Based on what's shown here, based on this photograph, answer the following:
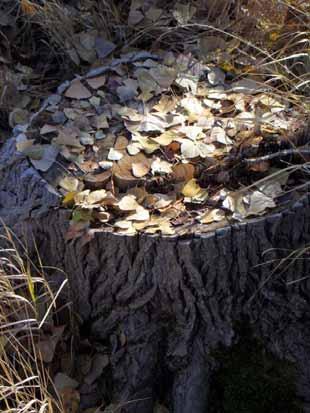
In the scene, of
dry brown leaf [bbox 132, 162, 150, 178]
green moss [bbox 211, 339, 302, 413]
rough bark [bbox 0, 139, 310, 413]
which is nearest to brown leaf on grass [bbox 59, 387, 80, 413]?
rough bark [bbox 0, 139, 310, 413]

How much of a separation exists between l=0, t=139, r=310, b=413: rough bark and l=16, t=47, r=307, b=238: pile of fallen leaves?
58 millimetres

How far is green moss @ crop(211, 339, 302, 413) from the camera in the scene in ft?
5.85

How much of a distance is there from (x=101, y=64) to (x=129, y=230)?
2.98 ft

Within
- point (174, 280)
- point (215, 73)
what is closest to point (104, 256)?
point (174, 280)

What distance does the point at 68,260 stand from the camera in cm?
181

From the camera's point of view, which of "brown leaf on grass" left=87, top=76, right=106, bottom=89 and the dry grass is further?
"brown leaf on grass" left=87, top=76, right=106, bottom=89

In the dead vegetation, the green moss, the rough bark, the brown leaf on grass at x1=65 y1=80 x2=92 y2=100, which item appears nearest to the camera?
the rough bark

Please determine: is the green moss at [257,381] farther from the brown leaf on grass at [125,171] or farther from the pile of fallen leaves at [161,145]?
the brown leaf on grass at [125,171]

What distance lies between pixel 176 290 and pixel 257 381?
0.35m

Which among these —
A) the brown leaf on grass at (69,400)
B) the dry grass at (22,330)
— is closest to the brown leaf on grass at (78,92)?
the dry grass at (22,330)

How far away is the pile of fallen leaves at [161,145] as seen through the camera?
5.69ft

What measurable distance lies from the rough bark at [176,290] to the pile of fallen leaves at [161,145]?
6 cm

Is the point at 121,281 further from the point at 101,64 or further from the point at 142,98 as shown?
the point at 101,64

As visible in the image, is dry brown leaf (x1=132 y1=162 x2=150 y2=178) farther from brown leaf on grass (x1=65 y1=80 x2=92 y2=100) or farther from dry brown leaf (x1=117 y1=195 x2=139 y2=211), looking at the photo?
brown leaf on grass (x1=65 y1=80 x2=92 y2=100)
